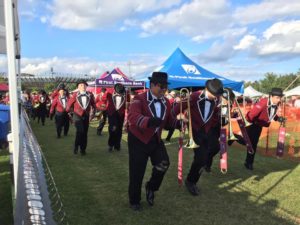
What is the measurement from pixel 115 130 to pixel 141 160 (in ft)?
17.8

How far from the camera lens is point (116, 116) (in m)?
11.0

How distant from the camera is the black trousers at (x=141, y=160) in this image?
5.39 m

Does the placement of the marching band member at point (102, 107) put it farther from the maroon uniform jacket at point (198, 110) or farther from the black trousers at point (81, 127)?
the maroon uniform jacket at point (198, 110)

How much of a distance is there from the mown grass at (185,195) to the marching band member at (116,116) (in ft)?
3.64

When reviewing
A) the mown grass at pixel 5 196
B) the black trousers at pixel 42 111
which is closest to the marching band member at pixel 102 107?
the mown grass at pixel 5 196

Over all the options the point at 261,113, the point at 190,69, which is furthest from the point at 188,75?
the point at 261,113

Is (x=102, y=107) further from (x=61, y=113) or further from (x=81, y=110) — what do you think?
(x=81, y=110)

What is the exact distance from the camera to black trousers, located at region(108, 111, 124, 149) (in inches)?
423

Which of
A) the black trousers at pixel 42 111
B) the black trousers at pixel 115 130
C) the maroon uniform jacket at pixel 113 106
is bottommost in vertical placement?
the black trousers at pixel 42 111

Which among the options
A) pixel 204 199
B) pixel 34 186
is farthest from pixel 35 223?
pixel 204 199

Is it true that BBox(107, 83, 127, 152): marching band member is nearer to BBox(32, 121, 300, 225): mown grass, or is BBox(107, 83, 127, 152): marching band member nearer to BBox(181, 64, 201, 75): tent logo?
BBox(32, 121, 300, 225): mown grass

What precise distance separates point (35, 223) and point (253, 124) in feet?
22.6

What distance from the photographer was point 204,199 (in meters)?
6.13

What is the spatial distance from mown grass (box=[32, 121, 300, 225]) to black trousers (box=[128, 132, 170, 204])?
0.37m
